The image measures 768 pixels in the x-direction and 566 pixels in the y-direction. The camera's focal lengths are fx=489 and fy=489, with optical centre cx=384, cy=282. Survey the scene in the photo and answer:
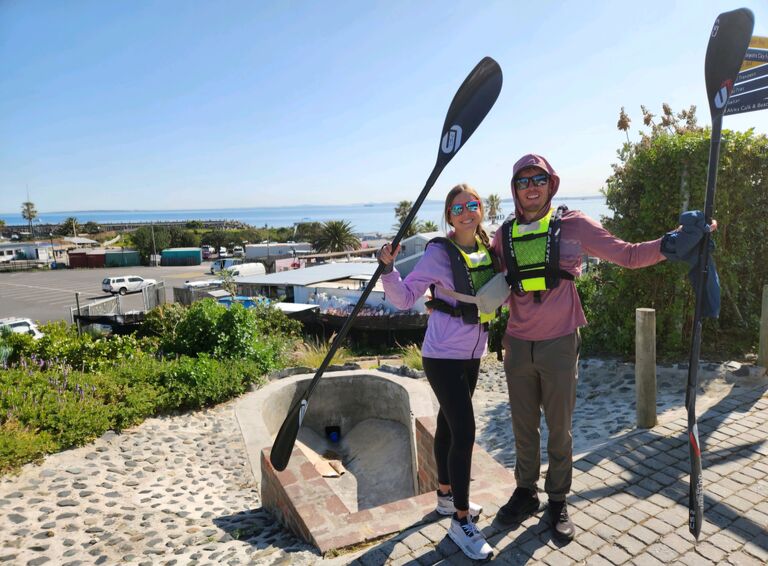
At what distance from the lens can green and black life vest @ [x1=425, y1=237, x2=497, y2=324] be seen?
2.79 m

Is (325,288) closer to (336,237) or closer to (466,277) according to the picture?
(466,277)

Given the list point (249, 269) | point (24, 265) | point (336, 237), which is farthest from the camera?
point (24, 265)

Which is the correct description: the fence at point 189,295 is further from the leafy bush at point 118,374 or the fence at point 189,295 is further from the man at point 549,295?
the man at point 549,295

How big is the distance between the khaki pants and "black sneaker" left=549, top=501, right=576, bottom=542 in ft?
0.16

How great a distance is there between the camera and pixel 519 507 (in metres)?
3.04

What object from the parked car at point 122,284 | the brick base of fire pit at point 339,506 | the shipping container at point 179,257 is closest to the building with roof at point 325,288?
the brick base of fire pit at point 339,506

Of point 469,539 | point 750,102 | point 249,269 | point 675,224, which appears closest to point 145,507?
point 469,539

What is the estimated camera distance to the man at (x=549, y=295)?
2729 mm

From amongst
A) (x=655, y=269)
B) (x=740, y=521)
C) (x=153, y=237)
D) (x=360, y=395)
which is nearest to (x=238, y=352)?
(x=360, y=395)

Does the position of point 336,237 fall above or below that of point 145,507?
above

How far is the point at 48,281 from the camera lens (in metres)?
42.6

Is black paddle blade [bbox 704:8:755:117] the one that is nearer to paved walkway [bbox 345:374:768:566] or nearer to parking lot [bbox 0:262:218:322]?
paved walkway [bbox 345:374:768:566]

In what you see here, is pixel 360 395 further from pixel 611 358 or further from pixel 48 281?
pixel 48 281

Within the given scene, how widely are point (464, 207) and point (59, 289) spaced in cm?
4243
